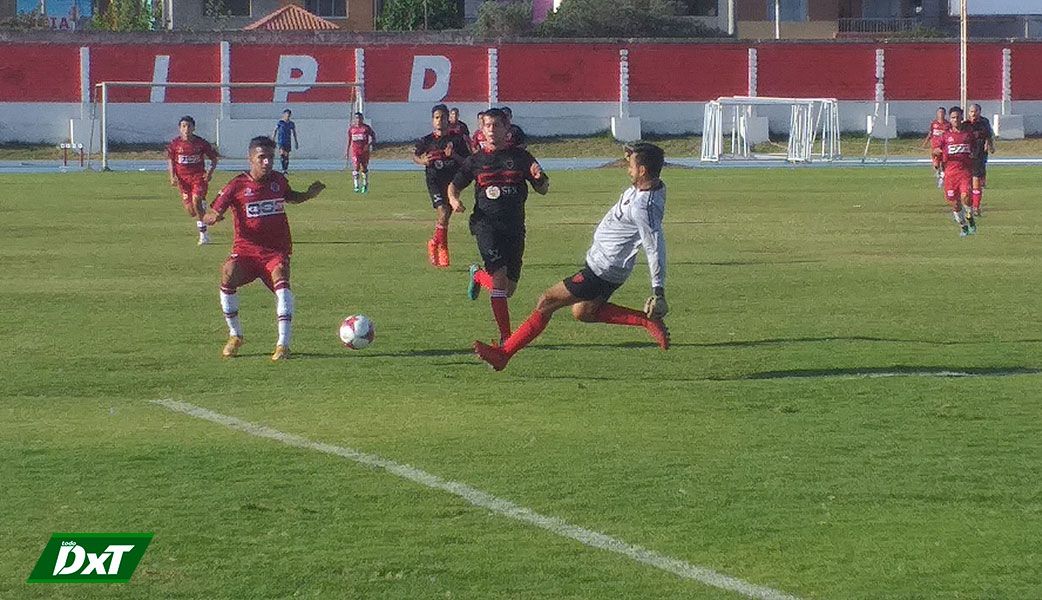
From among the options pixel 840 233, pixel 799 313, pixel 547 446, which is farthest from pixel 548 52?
pixel 547 446

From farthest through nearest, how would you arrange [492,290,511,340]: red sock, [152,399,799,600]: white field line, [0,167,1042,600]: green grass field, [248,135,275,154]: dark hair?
1. [492,290,511,340]: red sock
2. [248,135,275,154]: dark hair
3. [0,167,1042,600]: green grass field
4. [152,399,799,600]: white field line

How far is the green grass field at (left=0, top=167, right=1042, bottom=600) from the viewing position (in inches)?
277

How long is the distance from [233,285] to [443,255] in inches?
284

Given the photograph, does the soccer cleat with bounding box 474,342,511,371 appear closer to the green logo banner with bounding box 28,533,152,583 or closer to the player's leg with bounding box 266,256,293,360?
the player's leg with bounding box 266,256,293,360

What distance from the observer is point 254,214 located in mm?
13320

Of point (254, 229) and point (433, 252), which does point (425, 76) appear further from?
point (254, 229)

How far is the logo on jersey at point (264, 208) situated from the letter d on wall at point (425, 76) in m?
49.3

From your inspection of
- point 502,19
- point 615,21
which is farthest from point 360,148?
point 502,19

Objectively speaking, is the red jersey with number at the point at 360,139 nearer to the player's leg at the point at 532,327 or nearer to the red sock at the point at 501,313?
the red sock at the point at 501,313

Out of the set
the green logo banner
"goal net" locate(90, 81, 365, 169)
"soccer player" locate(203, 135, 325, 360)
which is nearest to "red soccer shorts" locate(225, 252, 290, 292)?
"soccer player" locate(203, 135, 325, 360)

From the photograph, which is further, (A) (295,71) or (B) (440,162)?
(A) (295,71)

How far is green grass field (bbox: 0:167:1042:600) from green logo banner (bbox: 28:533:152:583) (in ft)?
0.29

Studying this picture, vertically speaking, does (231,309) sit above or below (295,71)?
below

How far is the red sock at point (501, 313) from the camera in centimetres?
1370
